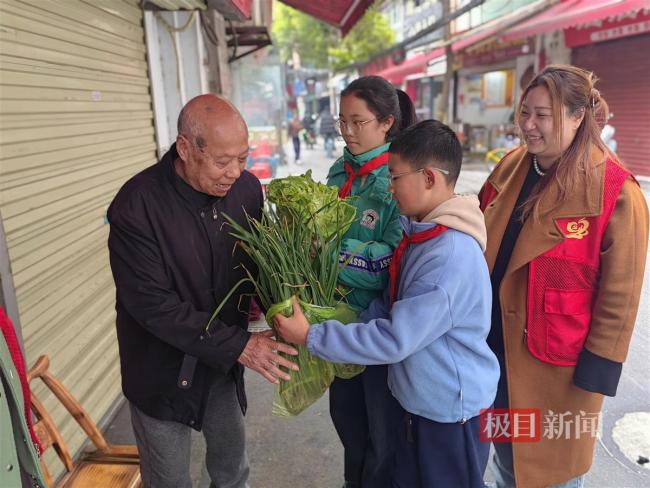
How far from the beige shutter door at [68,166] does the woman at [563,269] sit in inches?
76.0

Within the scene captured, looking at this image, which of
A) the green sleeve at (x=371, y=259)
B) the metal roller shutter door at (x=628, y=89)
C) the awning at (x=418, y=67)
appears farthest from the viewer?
the awning at (x=418, y=67)

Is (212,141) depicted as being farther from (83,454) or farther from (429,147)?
(83,454)

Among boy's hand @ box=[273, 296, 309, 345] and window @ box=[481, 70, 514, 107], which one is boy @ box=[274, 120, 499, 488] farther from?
window @ box=[481, 70, 514, 107]

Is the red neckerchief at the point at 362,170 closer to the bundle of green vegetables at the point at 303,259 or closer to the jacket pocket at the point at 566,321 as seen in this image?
the bundle of green vegetables at the point at 303,259

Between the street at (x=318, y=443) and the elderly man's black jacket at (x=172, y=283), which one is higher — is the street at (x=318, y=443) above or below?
below

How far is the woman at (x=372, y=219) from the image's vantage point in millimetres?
1662

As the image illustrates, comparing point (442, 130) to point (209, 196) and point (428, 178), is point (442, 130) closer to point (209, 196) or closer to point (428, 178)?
point (428, 178)

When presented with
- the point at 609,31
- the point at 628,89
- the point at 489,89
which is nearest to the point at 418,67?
the point at 489,89

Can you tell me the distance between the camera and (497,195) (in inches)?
73.5

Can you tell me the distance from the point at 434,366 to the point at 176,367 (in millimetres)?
851

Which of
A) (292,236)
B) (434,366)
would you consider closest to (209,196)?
(292,236)

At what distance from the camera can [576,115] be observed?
1603 millimetres

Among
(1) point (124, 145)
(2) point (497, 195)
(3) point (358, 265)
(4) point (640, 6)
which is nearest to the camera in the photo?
(3) point (358, 265)

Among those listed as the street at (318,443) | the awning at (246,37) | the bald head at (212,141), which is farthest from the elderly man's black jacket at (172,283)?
the awning at (246,37)
